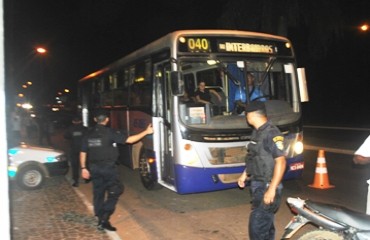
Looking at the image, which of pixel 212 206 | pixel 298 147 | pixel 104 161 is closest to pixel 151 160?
pixel 212 206

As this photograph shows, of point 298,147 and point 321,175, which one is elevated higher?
point 298,147

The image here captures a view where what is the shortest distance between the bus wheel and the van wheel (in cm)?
227

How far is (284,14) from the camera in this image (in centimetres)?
1880

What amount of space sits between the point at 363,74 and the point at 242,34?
3118cm

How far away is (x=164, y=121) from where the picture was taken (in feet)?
25.5

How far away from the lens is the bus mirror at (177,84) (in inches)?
270

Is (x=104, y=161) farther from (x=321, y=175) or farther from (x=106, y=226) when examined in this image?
(x=321, y=175)

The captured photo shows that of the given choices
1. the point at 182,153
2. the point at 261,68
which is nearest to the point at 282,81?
the point at 261,68

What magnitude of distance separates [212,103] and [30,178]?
453cm

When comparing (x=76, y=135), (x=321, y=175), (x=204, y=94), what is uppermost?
(x=204, y=94)

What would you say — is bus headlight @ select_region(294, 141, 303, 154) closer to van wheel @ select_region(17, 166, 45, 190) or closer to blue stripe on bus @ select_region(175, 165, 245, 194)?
blue stripe on bus @ select_region(175, 165, 245, 194)

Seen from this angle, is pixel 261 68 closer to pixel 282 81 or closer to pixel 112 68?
pixel 282 81

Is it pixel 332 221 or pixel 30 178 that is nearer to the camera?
pixel 332 221

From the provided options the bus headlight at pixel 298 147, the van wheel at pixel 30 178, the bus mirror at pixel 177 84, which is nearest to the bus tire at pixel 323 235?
the bus mirror at pixel 177 84
